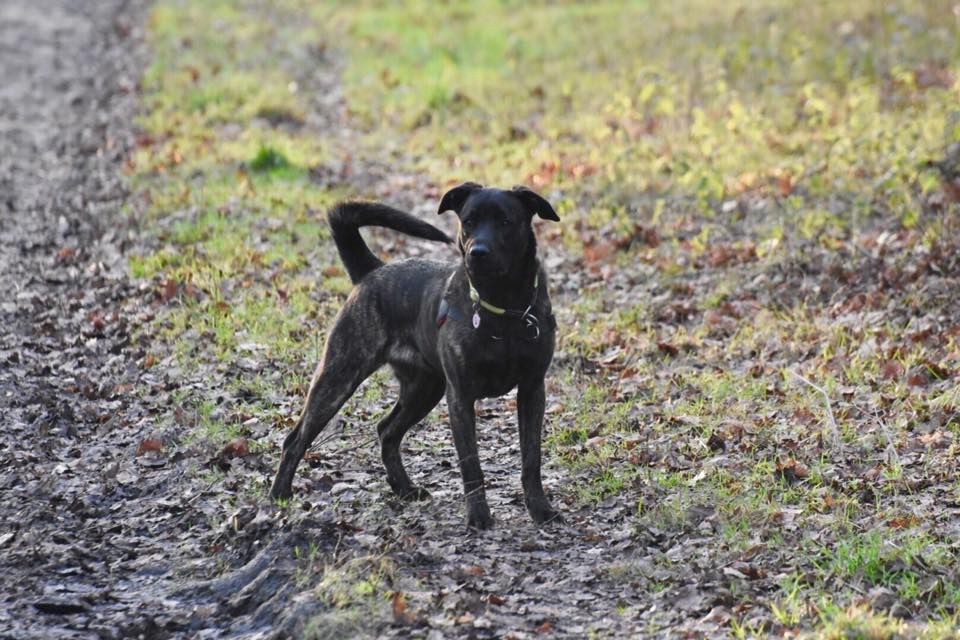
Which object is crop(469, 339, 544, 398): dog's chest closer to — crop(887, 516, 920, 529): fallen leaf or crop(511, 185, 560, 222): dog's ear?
crop(511, 185, 560, 222): dog's ear

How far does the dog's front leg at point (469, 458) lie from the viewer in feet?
22.4

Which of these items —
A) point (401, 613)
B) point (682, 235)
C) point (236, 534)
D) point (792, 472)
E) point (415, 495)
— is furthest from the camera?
point (682, 235)

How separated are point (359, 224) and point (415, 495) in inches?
69.3

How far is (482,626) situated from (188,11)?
21841 mm

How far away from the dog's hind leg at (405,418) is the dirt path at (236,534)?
0.14 meters

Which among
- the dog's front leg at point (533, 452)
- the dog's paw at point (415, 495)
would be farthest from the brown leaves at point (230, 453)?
the dog's front leg at point (533, 452)

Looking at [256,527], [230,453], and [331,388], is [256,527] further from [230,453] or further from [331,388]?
[230,453]

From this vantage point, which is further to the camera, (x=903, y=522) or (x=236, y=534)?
(x=236, y=534)

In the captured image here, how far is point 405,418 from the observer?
7672 millimetres

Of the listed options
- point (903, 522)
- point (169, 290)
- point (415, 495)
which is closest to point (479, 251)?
point (415, 495)

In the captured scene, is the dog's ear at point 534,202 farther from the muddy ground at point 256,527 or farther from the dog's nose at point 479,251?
the muddy ground at point 256,527

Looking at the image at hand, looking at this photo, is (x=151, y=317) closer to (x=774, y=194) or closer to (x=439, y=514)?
(x=439, y=514)

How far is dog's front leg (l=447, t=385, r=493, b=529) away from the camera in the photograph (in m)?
6.82

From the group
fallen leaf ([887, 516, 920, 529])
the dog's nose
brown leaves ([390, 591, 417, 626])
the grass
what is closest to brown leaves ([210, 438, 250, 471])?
the grass
